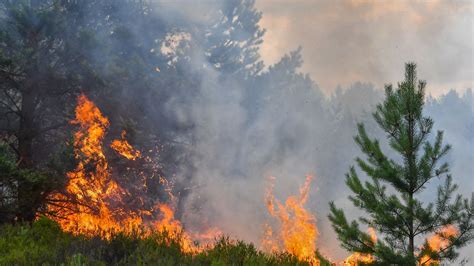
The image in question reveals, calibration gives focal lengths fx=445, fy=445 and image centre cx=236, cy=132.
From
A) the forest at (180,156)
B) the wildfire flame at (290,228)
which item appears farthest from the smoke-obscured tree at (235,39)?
the wildfire flame at (290,228)

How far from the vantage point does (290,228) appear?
1049 inches

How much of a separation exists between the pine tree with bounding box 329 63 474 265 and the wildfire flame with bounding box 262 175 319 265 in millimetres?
14837

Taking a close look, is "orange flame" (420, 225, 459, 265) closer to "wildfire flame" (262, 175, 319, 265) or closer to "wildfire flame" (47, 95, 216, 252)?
"wildfire flame" (47, 95, 216, 252)

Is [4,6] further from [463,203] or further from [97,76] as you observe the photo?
[463,203]

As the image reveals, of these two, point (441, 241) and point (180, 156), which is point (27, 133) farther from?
point (441, 241)

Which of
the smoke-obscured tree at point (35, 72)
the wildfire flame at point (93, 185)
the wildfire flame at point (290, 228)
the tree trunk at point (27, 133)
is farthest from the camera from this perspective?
the wildfire flame at point (290, 228)

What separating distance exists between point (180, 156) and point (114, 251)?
12467mm

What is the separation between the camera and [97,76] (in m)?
13.1

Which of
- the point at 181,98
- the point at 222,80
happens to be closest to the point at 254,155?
the point at 222,80

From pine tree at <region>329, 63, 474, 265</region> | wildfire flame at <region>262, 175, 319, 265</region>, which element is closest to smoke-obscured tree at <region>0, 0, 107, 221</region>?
pine tree at <region>329, 63, 474, 265</region>

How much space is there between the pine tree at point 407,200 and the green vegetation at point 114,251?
Result: 163cm

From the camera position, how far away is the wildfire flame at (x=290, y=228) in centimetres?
2402

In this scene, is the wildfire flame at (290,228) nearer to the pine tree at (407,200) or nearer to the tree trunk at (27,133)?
the tree trunk at (27,133)

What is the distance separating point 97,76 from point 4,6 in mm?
3645
